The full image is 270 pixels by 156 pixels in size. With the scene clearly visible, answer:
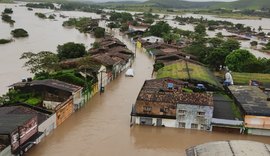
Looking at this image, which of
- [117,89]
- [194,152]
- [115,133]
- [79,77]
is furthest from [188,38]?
[194,152]

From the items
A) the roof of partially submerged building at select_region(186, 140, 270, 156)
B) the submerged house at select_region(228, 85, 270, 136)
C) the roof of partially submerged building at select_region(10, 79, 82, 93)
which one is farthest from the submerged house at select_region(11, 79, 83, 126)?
the submerged house at select_region(228, 85, 270, 136)

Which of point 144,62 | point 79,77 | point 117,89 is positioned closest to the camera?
point 79,77

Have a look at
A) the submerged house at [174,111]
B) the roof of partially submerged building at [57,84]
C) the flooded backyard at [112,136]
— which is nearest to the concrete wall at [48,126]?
the flooded backyard at [112,136]

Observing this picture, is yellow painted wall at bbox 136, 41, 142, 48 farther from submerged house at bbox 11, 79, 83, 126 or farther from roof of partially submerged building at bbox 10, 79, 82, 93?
submerged house at bbox 11, 79, 83, 126

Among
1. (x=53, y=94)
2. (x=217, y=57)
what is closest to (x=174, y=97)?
(x=53, y=94)

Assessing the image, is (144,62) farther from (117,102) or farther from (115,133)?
(115,133)

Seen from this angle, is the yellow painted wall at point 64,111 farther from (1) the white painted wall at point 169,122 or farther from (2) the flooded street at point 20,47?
(2) the flooded street at point 20,47
